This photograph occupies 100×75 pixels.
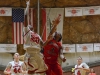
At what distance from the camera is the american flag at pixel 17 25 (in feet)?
55.5

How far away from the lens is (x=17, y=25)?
17031 millimetres

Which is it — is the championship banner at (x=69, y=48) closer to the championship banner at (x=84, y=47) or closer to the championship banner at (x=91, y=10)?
the championship banner at (x=84, y=47)

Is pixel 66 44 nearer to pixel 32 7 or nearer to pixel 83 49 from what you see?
pixel 83 49

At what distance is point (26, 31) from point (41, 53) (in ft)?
2.14

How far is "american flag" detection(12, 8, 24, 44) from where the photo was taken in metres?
16.9

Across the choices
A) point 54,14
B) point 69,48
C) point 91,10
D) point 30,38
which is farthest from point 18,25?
point 30,38

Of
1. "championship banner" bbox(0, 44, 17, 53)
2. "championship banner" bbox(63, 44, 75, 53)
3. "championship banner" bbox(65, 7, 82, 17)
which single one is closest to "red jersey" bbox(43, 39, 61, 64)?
"championship banner" bbox(63, 44, 75, 53)

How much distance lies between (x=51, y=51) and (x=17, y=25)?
10103 mm

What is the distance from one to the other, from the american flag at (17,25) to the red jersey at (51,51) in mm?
9863

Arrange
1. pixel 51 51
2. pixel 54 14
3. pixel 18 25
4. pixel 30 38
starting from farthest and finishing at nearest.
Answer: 1. pixel 54 14
2. pixel 18 25
3. pixel 51 51
4. pixel 30 38

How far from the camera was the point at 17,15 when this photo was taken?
1695 cm

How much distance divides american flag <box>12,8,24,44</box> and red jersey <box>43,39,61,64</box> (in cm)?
986

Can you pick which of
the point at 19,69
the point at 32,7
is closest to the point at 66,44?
the point at 32,7

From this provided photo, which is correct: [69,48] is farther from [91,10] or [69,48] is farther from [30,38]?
[30,38]
